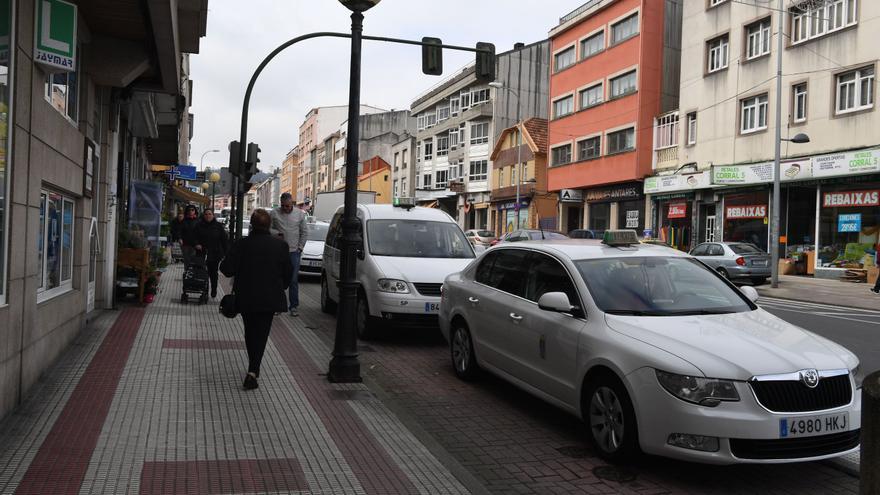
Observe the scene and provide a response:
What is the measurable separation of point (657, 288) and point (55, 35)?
17.3 feet

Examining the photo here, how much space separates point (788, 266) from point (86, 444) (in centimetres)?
2581

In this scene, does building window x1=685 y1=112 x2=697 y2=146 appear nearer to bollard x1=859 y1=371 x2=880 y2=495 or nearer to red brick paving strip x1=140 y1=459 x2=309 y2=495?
red brick paving strip x1=140 y1=459 x2=309 y2=495

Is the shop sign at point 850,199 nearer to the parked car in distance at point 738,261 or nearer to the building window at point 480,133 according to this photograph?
the parked car in distance at point 738,261

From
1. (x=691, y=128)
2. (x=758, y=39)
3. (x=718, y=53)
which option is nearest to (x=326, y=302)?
(x=758, y=39)

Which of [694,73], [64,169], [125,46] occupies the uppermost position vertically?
[694,73]

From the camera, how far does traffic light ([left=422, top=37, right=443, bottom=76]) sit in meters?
15.2

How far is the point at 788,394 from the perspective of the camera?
14.5 ft

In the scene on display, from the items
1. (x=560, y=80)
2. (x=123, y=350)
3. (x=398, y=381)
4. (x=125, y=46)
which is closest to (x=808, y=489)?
(x=398, y=381)

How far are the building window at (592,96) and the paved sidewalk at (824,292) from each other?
16.9 m

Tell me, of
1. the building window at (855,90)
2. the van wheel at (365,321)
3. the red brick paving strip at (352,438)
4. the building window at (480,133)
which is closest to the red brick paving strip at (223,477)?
the red brick paving strip at (352,438)

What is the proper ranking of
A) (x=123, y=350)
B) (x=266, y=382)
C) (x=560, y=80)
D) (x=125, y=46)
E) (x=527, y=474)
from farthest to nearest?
(x=560, y=80) < (x=125, y=46) < (x=123, y=350) < (x=266, y=382) < (x=527, y=474)

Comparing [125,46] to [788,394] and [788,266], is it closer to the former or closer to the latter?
[788,394]

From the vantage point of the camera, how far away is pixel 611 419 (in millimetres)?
4977

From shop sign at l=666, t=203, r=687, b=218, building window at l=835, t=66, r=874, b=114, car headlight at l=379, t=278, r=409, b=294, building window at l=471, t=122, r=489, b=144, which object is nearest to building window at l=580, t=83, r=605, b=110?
shop sign at l=666, t=203, r=687, b=218
